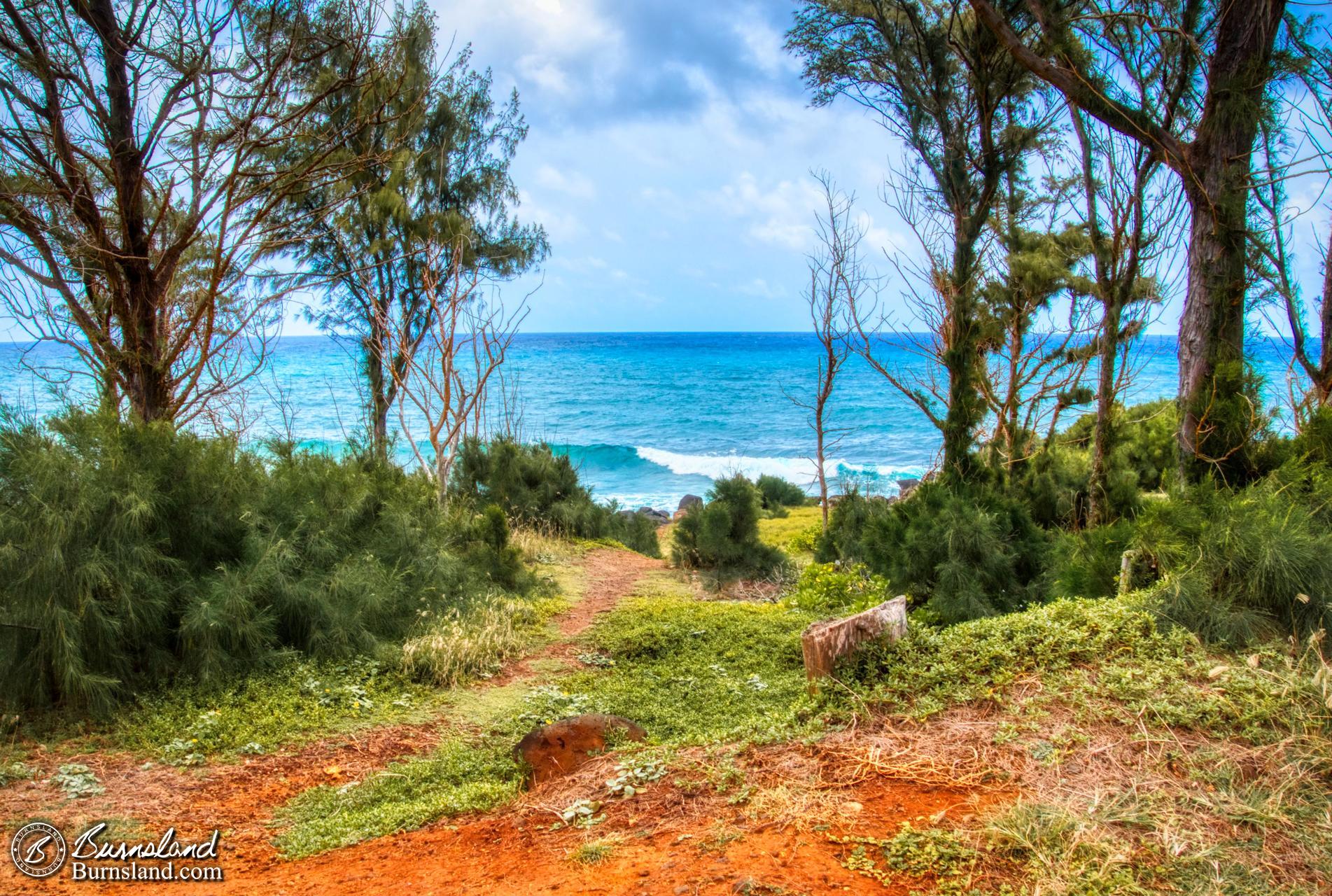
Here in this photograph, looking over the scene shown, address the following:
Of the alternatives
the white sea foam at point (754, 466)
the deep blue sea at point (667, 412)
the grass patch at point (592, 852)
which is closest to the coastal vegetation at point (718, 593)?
the grass patch at point (592, 852)

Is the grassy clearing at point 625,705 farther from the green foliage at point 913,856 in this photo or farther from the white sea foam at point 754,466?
the white sea foam at point 754,466

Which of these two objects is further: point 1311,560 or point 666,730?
point 666,730

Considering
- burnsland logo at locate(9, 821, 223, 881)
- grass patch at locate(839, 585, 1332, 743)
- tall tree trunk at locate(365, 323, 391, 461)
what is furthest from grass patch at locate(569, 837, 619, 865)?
tall tree trunk at locate(365, 323, 391, 461)

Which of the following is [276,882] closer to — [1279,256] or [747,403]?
[1279,256]

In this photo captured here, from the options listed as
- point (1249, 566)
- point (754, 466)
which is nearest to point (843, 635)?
point (1249, 566)

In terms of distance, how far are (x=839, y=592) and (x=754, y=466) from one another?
24072 mm

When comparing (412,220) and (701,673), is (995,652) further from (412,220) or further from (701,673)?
(412,220)

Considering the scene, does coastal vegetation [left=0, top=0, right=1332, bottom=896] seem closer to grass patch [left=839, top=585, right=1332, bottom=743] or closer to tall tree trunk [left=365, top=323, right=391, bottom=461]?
grass patch [left=839, top=585, right=1332, bottom=743]

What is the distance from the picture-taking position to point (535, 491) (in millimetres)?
13688

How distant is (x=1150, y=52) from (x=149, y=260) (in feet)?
24.7

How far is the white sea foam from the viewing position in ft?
93.5

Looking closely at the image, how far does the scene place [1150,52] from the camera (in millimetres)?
6152

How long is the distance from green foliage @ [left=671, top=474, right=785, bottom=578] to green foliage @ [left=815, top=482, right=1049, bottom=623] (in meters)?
3.05

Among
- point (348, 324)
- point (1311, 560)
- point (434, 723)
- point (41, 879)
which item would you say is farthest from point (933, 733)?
point (348, 324)
